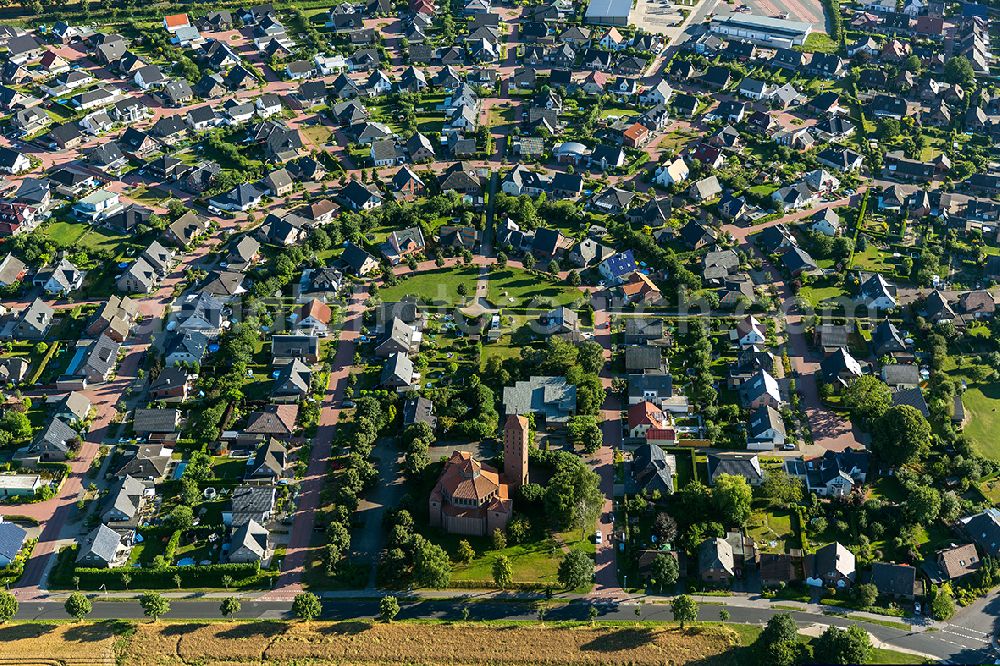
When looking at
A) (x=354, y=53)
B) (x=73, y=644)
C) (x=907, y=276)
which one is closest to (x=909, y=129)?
(x=907, y=276)

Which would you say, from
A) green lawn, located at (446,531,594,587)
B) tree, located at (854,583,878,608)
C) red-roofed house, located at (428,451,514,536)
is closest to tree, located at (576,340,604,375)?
red-roofed house, located at (428,451,514,536)

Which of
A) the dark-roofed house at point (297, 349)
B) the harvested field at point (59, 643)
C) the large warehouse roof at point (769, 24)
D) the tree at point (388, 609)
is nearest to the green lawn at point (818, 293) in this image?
the dark-roofed house at point (297, 349)

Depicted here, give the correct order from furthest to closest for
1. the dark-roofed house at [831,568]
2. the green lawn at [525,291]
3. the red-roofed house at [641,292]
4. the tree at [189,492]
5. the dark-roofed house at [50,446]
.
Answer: the green lawn at [525,291] < the red-roofed house at [641,292] < the dark-roofed house at [50,446] < the tree at [189,492] < the dark-roofed house at [831,568]

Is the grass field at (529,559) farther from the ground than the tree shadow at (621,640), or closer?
farther from the ground

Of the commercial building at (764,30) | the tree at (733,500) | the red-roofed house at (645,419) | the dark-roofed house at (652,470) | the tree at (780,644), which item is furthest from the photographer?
the commercial building at (764,30)

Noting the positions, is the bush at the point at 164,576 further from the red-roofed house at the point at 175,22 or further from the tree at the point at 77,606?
the red-roofed house at the point at 175,22

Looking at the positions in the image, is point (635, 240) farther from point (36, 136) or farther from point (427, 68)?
point (36, 136)

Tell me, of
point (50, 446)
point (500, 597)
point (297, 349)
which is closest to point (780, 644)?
point (500, 597)
